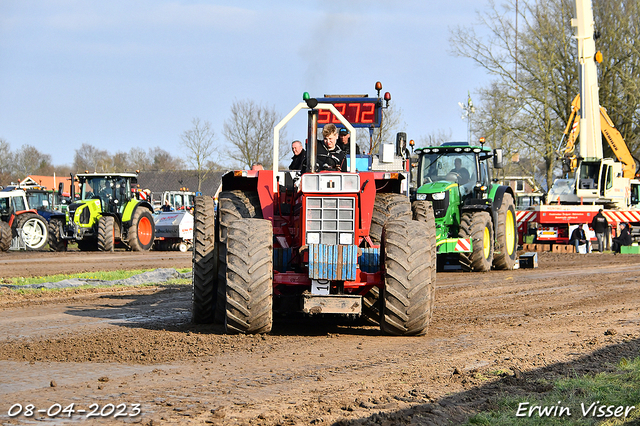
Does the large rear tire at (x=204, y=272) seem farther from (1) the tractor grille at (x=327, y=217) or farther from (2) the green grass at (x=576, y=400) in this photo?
(2) the green grass at (x=576, y=400)

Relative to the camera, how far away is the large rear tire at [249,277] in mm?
7523

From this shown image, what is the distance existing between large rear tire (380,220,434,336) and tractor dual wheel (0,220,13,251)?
2089 centimetres

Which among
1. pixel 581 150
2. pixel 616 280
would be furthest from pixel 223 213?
pixel 581 150

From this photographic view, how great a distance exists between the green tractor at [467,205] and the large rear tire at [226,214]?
25.5 ft

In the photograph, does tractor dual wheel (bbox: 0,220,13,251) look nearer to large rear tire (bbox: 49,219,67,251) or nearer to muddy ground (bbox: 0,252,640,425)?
large rear tire (bbox: 49,219,67,251)

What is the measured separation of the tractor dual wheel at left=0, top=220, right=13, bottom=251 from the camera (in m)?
25.2

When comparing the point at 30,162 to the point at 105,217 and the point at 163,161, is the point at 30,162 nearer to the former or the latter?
the point at 163,161

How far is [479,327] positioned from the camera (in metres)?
8.96

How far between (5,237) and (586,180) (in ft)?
67.1

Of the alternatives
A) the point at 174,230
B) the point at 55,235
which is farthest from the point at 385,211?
the point at 55,235

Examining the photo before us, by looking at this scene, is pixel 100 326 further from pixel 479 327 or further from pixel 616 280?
pixel 616 280

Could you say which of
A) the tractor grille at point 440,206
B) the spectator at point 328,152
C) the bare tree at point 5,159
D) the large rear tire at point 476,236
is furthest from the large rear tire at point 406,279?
the bare tree at point 5,159

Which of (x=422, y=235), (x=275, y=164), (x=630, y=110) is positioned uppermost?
(x=630, y=110)

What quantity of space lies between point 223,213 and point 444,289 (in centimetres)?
596
